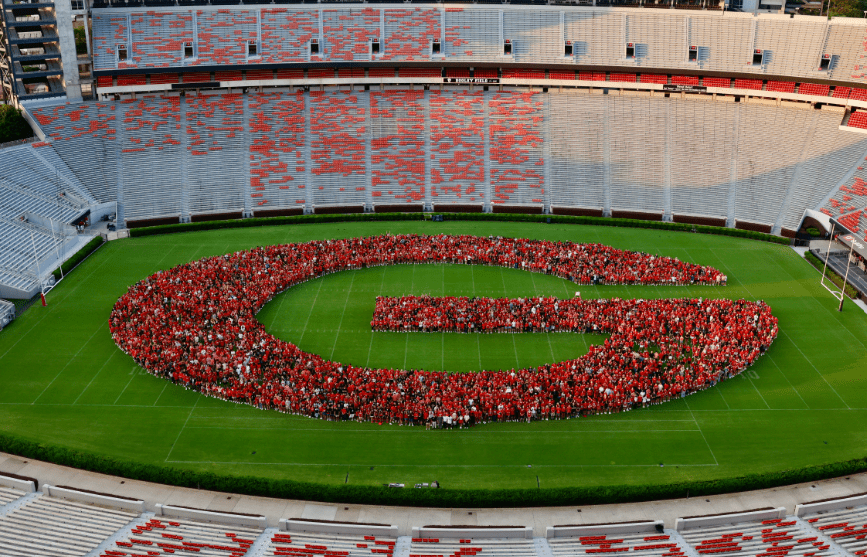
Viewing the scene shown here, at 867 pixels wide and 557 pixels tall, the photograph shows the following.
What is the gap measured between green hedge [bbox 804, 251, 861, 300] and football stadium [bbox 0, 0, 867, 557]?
0.54m

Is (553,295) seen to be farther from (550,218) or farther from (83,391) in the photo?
(83,391)

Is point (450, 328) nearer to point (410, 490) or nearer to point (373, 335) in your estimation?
point (373, 335)

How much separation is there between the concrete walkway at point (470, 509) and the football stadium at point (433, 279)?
129 millimetres

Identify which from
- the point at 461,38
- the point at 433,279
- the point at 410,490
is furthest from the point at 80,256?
the point at 461,38

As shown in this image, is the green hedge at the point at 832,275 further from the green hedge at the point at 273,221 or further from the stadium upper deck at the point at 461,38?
the green hedge at the point at 273,221

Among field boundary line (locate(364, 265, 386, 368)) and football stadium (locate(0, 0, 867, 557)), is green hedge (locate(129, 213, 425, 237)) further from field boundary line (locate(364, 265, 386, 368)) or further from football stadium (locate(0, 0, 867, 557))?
field boundary line (locate(364, 265, 386, 368))

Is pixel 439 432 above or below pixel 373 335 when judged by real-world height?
below

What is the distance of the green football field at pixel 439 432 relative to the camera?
28.7 m

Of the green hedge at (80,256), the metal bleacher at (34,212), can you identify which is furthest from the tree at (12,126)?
the green hedge at (80,256)

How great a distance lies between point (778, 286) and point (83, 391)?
3622 cm

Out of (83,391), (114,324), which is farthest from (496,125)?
(83,391)

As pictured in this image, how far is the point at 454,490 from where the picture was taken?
26594 millimetres

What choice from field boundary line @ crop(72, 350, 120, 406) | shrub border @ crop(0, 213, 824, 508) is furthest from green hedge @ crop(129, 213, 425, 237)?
shrub border @ crop(0, 213, 824, 508)

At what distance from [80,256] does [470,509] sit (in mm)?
32079
